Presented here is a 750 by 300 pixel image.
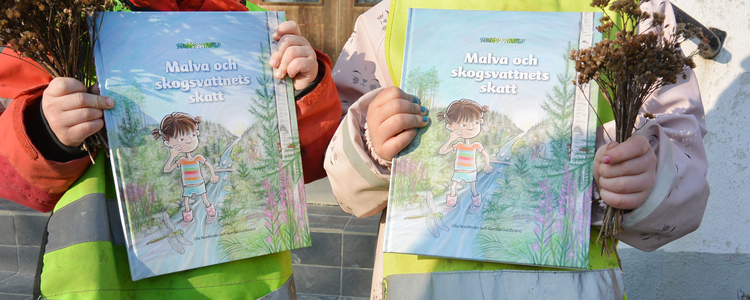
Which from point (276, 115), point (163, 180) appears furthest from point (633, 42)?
point (163, 180)

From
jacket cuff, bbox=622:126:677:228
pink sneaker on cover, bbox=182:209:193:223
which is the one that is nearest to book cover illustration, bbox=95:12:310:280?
pink sneaker on cover, bbox=182:209:193:223

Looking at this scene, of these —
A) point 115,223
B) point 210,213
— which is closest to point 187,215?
point 210,213

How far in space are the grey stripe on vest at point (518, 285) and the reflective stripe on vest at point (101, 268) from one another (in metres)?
0.39

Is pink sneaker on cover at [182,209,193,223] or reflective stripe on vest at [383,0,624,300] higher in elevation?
pink sneaker on cover at [182,209,193,223]

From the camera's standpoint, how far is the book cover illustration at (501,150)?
107 centimetres

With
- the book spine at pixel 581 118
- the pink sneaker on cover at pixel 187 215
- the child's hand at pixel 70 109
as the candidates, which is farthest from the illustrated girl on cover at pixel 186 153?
the book spine at pixel 581 118

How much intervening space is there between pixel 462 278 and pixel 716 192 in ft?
5.97

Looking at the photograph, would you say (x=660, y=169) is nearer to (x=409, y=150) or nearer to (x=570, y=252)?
(x=570, y=252)

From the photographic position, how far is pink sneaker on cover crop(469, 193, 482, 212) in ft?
3.57

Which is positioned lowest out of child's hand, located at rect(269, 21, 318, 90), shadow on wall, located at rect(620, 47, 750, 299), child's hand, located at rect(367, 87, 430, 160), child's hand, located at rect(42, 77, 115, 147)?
shadow on wall, located at rect(620, 47, 750, 299)

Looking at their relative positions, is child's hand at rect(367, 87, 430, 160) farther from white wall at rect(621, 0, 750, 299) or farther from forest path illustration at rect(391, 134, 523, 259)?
white wall at rect(621, 0, 750, 299)

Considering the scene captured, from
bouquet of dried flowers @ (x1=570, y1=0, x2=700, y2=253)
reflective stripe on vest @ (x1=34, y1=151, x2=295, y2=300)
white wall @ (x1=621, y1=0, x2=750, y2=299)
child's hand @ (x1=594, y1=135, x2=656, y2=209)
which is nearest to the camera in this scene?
bouquet of dried flowers @ (x1=570, y1=0, x2=700, y2=253)

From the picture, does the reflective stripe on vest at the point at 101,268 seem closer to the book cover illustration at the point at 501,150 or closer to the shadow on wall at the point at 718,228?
the book cover illustration at the point at 501,150

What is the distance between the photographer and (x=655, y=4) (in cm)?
119
